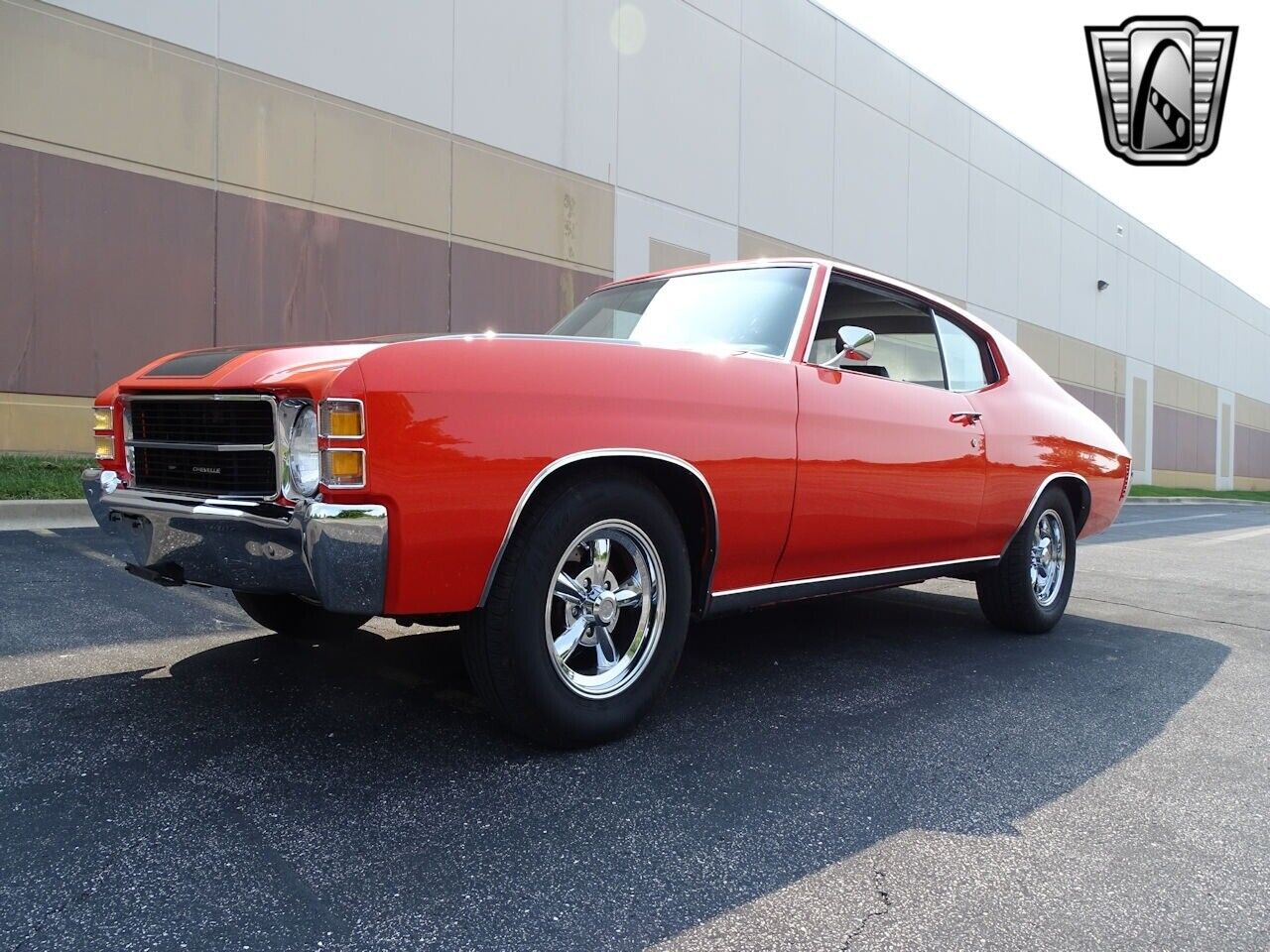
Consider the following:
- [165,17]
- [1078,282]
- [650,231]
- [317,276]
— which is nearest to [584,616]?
[317,276]

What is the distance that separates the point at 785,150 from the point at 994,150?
10.6 m

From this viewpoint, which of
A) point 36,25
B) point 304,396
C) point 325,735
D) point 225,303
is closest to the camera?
point 304,396

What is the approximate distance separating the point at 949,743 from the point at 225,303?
9798mm

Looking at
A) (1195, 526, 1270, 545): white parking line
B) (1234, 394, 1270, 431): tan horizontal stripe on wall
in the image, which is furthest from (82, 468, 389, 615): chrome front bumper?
(1234, 394, 1270, 431): tan horizontal stripe on wall

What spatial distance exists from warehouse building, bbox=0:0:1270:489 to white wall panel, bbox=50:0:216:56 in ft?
0.07

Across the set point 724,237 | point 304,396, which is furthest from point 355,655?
point 724,237

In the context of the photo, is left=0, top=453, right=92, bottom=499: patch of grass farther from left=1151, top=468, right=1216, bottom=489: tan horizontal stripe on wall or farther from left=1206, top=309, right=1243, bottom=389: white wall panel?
left=1206, top=309, right=1243, bottom=389: white wall panel

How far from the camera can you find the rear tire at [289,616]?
3.84m

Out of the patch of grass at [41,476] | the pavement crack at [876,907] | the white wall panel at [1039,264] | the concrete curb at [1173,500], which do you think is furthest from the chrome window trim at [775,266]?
the white wall panel at [1039,264]

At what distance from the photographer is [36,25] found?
9305 millimetres

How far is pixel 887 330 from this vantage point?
14.5ft

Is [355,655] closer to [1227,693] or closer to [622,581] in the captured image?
[622,581]

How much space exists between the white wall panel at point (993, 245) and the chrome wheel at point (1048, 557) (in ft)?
68.9

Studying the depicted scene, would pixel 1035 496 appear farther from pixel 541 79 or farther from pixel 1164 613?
pixel 541 79
